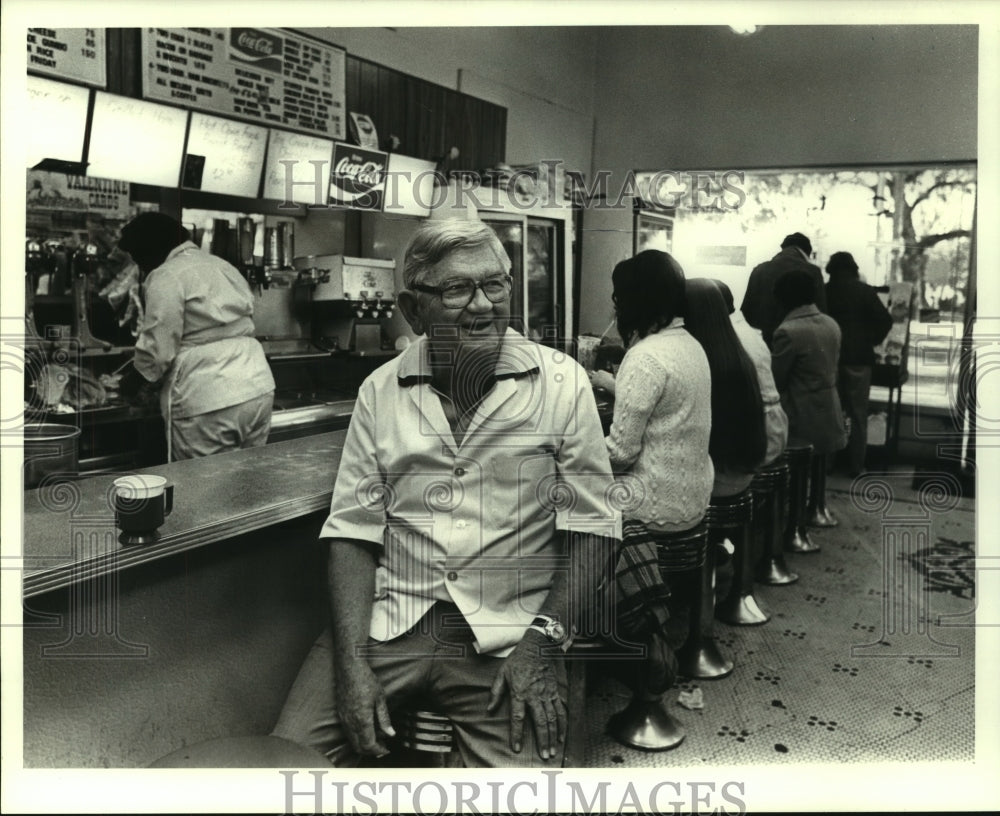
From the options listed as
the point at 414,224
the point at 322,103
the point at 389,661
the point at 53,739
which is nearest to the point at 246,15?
the point at 389,661

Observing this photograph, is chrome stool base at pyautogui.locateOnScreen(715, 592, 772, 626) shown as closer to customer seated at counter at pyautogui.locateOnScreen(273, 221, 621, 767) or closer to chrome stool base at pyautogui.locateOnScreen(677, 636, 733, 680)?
chrome stool base at pyautogui.locateOnScreen(677, 636, 733, 680)

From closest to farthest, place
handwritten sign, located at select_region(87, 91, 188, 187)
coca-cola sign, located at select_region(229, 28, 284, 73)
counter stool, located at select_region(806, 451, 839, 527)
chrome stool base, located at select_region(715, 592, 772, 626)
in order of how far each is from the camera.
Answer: chrome stool base, located at select_region(715, 592, 772, 626), handwritten sign, located at select_region(87, 91, 188, 187), counter stool, located at select_region(806, 451, 839, 527), coca-cola sign, located at select_region(229, 28, 284, 73)

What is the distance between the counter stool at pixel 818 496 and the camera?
3.45 meters

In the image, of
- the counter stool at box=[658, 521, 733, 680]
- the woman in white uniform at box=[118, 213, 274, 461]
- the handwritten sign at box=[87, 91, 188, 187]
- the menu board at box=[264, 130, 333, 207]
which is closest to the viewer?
the counter stool at box=[658, 521, 733, 680]

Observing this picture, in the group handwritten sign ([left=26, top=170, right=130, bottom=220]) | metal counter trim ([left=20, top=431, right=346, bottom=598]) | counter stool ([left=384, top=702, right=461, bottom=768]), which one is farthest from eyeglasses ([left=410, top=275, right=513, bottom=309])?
handwritten sign ([left=26, top=170, right=130, bottom=220])

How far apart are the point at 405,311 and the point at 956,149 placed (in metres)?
1.63

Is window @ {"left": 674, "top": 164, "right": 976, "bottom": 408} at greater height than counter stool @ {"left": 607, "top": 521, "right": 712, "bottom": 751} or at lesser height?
greater

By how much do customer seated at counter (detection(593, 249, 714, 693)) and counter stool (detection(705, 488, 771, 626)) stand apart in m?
0.31

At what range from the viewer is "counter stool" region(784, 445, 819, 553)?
3.37 m

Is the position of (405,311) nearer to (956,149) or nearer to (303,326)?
(956,149)

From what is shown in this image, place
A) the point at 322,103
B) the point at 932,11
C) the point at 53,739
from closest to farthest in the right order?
the point at 53,739 → the point at 932,11 → the point at 322,103

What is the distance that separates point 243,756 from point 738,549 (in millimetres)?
2240

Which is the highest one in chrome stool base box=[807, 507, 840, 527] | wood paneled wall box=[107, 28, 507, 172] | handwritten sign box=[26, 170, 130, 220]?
wood paneled wall box=[107, 28, 507, 172]

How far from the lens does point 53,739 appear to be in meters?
1.56
